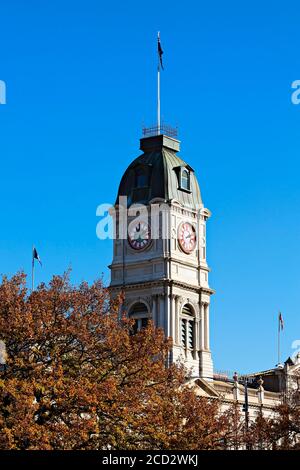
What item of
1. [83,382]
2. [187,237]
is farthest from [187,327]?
[83,382]

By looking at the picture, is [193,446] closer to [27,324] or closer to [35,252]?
[27,324]

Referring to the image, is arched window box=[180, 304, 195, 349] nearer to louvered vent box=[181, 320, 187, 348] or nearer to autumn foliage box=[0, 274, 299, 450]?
louvered vent box=[181, 320, 187, 348]

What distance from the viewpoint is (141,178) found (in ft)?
436

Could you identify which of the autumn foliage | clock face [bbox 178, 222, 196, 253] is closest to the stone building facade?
clock face [bbox 178, 222, 196, 253]

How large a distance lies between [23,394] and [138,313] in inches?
2491

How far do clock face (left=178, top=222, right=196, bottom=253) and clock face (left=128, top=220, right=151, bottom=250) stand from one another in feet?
11.7

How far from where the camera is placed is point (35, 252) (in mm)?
109812

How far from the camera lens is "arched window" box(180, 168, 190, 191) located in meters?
133

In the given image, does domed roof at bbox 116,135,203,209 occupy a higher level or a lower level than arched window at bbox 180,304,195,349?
higher

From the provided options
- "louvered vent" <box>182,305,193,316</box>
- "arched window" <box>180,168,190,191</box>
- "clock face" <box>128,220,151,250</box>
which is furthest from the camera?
"arched window" <box>180,168,190,191</box>

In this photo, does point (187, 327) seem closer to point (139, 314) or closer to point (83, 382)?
point (139, 314)

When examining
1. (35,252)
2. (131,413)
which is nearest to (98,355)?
(131,413)

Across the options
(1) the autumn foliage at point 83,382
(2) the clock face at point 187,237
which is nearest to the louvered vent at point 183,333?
(2) the clock face at point 187,237

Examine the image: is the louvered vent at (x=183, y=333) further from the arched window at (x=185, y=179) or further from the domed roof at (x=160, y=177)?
the arched window at (x=185, y=179)
